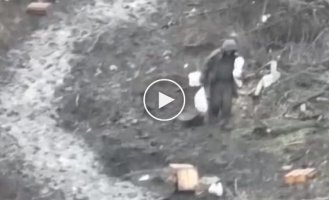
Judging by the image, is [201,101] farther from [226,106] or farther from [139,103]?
[139,103]

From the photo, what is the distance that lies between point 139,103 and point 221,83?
0.67m

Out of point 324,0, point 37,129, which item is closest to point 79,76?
point 37,129

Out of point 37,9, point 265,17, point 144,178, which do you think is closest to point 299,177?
point 144,178

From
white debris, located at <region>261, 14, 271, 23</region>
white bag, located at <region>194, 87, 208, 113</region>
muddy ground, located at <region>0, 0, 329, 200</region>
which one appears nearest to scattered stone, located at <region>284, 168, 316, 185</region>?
muddy ground, located at <region>0, 0, 329, 200</region>

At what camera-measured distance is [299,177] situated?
493 centimetres

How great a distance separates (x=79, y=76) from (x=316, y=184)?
2.17 metres

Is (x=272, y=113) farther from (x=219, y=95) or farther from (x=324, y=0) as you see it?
(x=324, y=0)

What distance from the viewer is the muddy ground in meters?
5.18

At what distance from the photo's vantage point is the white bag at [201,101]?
18.9 feet

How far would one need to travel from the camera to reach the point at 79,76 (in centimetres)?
623

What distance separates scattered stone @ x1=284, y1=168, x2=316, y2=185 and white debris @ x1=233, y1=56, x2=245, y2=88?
1029 millimetres
